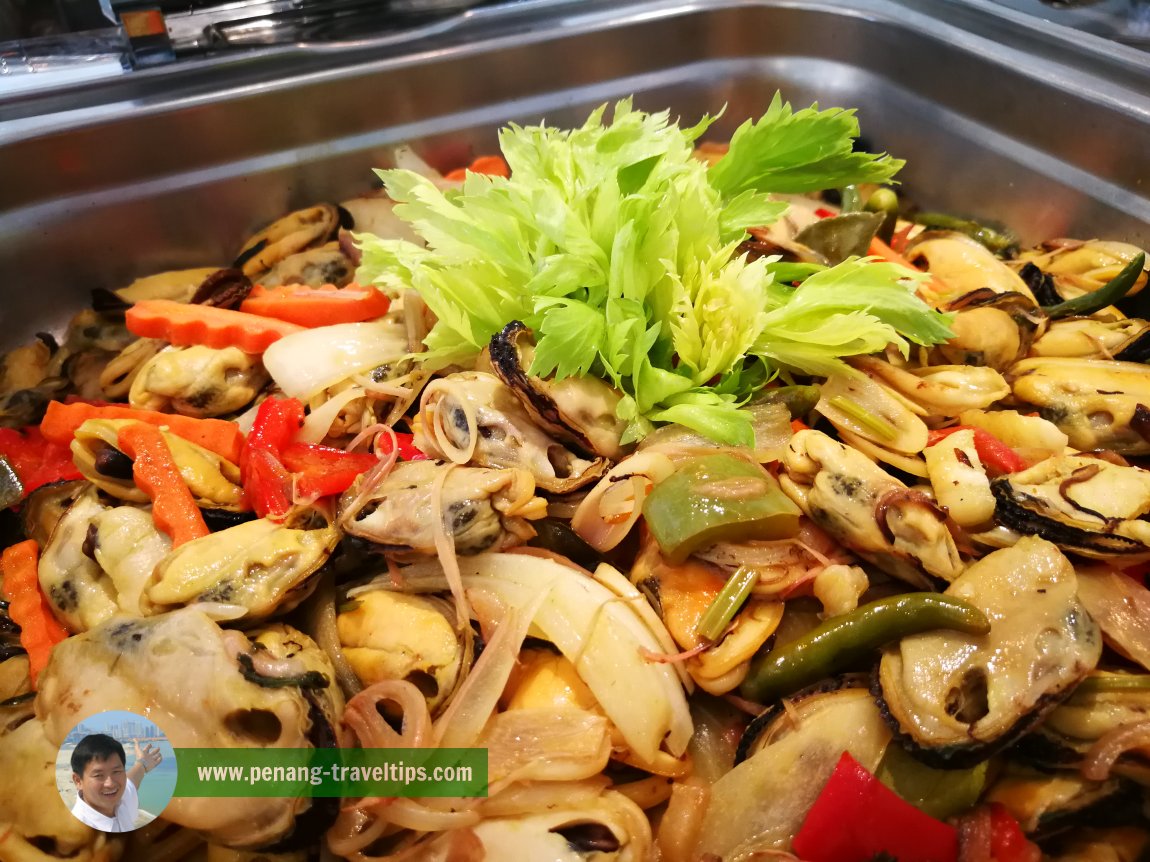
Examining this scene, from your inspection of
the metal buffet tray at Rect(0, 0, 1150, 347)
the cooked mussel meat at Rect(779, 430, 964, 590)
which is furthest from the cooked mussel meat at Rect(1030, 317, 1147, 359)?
the cooked mussel meat at Rect(779, 430, 964, 590)

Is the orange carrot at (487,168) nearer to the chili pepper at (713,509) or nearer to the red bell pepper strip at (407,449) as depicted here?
the red bell pepper strip at (407,449)

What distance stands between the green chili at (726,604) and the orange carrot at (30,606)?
Result: 154cm

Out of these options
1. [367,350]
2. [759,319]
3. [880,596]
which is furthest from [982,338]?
[367,350]

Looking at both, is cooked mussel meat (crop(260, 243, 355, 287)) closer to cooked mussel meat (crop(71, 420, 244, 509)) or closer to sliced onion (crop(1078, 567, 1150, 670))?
cooked mussel meat (crop(71, 420, 244, 509))

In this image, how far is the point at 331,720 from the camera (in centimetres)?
158

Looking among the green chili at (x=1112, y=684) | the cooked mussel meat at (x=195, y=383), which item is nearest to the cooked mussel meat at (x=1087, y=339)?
the green chili at (x=1112, y=684)

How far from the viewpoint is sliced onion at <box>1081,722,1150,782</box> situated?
5.03 ft

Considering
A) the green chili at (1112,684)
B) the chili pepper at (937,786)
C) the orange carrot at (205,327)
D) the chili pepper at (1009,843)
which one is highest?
the orange carrot at (205,327)

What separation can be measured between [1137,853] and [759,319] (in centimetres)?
142

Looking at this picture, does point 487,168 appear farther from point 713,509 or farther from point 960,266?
point 713,509

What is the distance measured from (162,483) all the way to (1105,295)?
290cm

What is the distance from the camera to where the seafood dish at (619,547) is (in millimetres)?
1571

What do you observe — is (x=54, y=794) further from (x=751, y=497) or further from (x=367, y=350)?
(x=751, y=497)

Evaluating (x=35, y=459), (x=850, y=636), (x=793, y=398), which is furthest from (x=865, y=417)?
(x=35, y=459)
